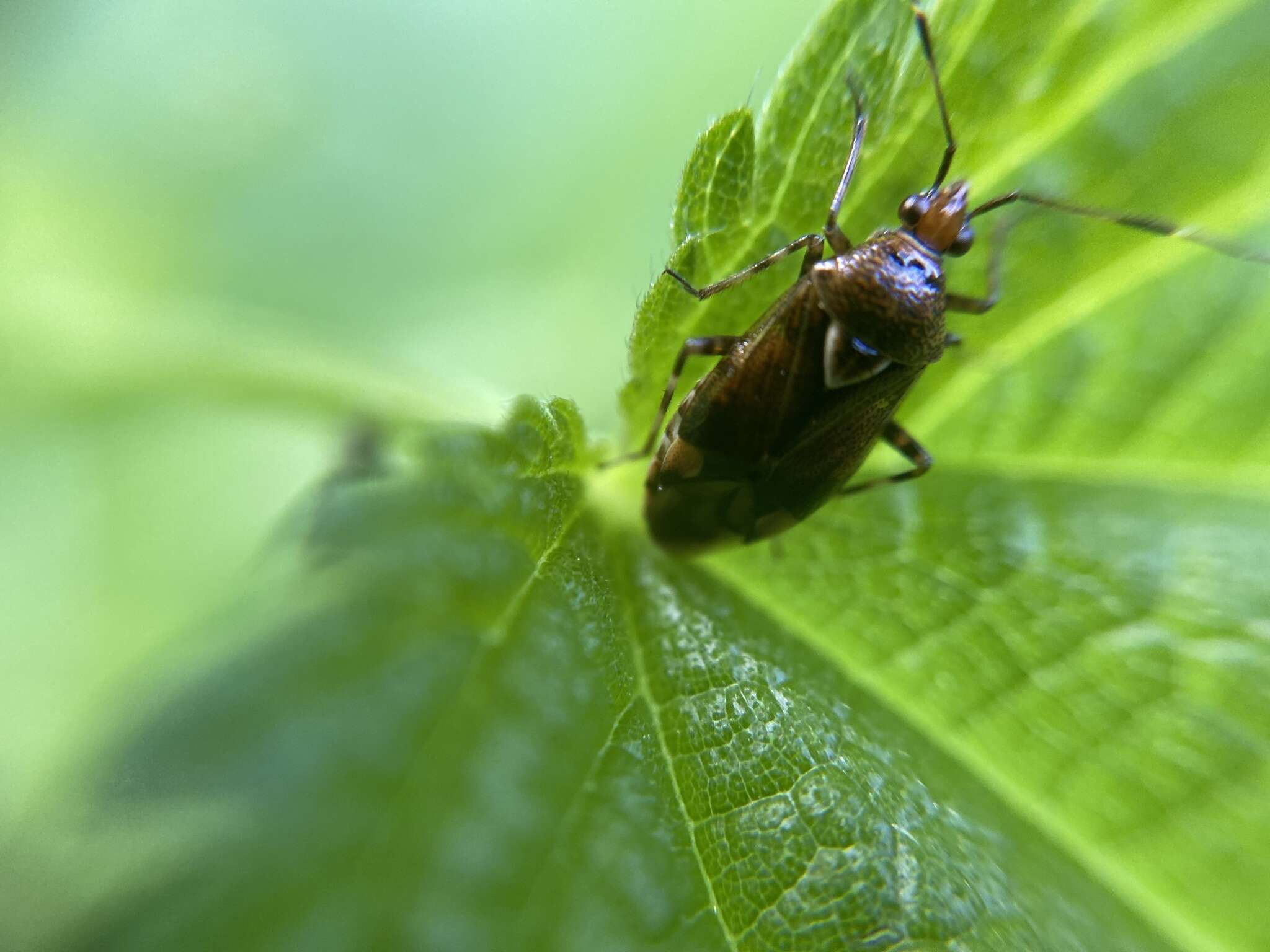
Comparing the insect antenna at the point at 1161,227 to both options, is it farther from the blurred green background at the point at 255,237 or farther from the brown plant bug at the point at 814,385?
the blurred green background at the point at 255,237

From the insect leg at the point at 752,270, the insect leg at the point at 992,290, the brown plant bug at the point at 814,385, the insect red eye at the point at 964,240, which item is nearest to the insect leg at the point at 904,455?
the brown plant bug at the point at 814,385

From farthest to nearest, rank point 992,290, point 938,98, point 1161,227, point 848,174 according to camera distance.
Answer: point 992,290 → point 1161,227 → point 848,174 → point 938,98

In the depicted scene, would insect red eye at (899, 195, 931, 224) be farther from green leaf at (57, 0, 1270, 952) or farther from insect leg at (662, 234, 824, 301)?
insect leg at (662, 234, 824, 301)

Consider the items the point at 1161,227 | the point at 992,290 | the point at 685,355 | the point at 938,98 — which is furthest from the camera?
the point at 992,290

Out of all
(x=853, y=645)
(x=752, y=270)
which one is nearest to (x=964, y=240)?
(x=752, y=270)

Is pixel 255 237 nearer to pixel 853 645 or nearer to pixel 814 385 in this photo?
pixel 814 385

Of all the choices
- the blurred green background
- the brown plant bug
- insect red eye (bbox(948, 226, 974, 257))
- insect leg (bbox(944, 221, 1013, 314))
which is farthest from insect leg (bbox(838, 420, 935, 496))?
the blurred green background

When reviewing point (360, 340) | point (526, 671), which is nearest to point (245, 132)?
point (360, 340)

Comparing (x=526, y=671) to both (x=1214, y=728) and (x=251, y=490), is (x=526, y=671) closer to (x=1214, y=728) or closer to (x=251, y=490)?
(x=1214, y=728)
